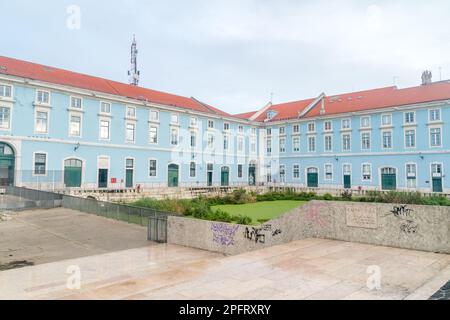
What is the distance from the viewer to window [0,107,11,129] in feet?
86.4

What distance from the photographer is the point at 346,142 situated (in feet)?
131

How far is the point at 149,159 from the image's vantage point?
36375 mm

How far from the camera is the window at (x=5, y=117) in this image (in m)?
26.3

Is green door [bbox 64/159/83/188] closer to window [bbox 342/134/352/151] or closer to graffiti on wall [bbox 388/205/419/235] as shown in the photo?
graffiti on wall [bbox 388/205/419/235]

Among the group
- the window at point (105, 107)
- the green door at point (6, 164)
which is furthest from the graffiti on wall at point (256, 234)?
the window at point (105, 107)

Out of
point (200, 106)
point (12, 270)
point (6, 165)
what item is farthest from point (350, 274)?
point (200, 106)

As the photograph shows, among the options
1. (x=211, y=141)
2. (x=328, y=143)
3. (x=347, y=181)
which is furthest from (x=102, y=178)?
(x=347, y=181)

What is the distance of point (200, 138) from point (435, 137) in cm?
2609

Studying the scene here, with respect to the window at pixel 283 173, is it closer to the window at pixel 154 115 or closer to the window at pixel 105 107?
the window at pixel 154 115

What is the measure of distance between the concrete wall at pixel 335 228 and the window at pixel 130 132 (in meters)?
24.5

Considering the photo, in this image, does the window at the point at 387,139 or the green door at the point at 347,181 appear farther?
the green door at the point at 347,181

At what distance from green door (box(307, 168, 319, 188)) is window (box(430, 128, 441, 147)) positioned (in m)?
13.6

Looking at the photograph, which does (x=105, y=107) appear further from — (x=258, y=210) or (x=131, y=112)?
(x=258, y=210)

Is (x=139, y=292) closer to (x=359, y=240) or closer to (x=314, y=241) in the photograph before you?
(x=314, y=241)
